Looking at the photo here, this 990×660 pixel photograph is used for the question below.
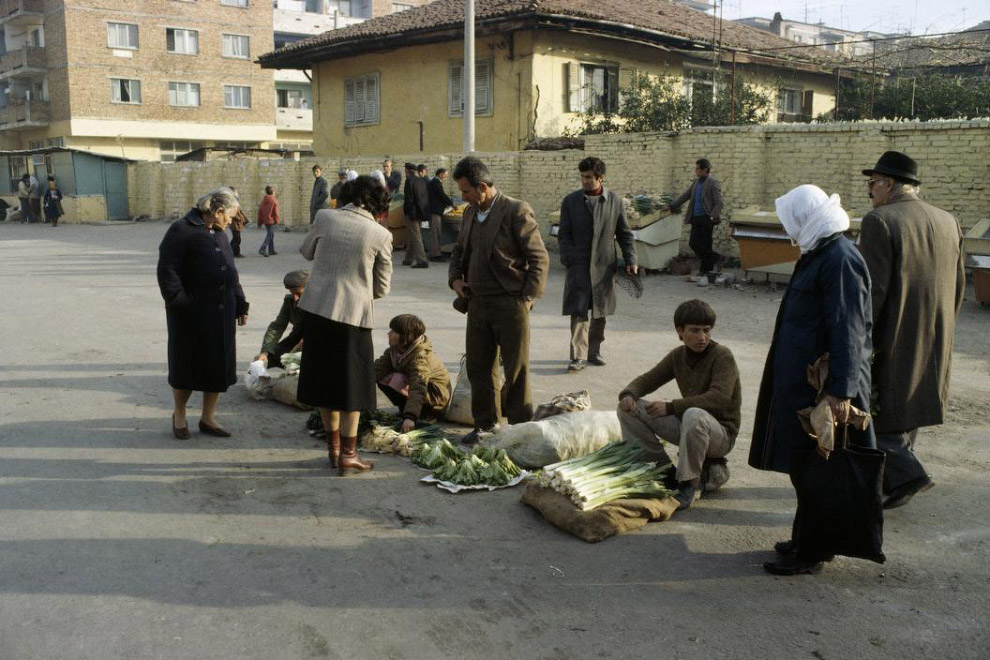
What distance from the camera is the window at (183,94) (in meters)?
49.6

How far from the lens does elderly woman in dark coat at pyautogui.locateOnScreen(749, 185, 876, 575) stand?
388cm

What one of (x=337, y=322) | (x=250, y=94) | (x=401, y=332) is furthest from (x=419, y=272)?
(x=250, y=94)

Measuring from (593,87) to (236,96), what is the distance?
32970 millimetres

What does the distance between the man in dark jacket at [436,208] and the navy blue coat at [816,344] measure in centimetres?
1363

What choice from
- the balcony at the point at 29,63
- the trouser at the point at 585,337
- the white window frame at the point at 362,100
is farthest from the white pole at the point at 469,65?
the balcony at the point at 29,63

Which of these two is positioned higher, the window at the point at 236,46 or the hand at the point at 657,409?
the window at the point at 236,46

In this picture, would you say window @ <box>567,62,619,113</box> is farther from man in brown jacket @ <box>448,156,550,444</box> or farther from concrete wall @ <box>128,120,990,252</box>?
man in brown jacket @ <box>448,156,550,444</box>

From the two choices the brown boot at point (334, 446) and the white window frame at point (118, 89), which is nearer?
the brown boot at point (334, 446)

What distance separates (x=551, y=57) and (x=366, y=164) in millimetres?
5527

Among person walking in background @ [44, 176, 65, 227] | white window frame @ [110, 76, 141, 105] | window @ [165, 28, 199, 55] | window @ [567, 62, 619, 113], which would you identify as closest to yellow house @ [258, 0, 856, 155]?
window @ [567, 62, 619, 113]

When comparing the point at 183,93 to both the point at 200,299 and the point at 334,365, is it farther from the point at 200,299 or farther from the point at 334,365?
the point at 334,365

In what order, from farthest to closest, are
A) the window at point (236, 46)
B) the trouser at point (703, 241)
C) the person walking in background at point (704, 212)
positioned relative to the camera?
1. the window at point (236, 46)
2. the trouser at point (703, 241)
3. the person walking in background at point (704, 212)

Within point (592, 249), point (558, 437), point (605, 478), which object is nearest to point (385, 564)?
point (605, 478)

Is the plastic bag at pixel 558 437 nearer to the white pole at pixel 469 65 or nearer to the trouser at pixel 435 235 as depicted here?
the trouser at pixel 435 235
